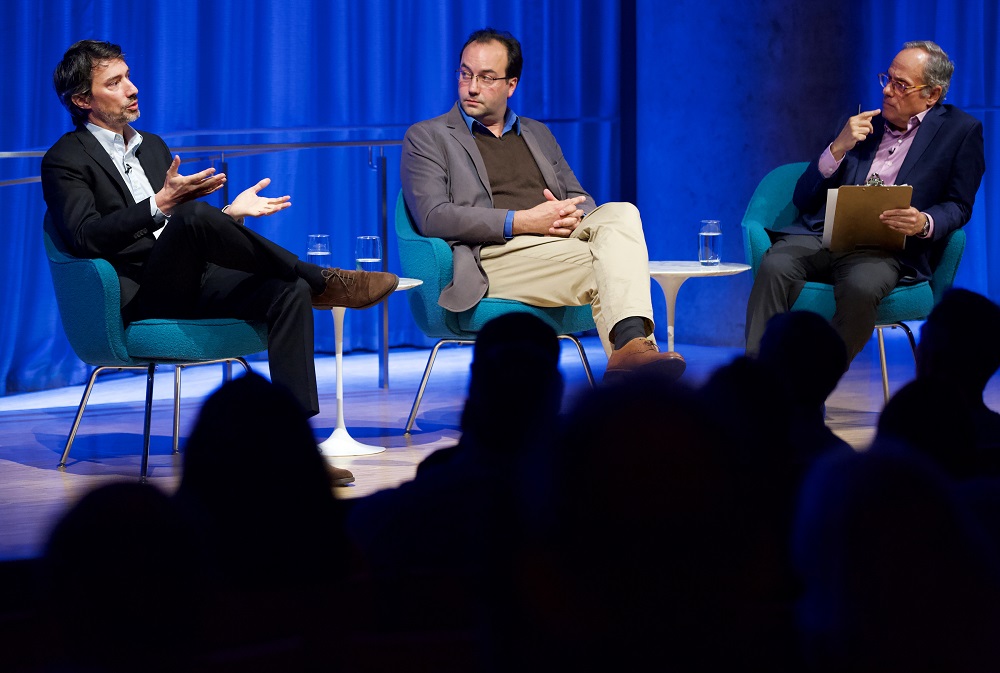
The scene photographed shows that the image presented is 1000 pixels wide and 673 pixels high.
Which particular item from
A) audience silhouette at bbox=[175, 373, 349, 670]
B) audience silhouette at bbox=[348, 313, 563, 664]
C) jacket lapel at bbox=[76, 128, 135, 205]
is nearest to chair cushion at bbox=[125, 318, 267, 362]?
jacket lapel at bbox=[76, 128, 135, 205]

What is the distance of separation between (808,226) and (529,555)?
3365 millimetres

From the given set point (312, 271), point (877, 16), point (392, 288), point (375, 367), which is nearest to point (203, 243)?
point (312, 271)

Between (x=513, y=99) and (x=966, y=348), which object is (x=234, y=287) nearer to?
(x=966, y=348)

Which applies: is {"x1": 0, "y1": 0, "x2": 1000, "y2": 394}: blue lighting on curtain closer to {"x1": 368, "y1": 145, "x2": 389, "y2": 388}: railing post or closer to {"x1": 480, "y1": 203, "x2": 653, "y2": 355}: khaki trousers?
{"x1": 368, "y1": 145, "x2": 389, "y2": 388}: railing post

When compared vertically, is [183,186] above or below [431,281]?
above

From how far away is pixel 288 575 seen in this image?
0.52 metres

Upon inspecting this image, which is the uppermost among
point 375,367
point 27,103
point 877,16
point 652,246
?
point 877,16

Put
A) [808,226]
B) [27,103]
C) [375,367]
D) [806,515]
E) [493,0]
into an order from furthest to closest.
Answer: [493,0]
[375,367]
[27,103]
[808,226]
[806,515]

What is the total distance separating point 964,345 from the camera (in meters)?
0.68

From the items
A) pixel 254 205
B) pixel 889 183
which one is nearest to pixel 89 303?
pixel 254 205

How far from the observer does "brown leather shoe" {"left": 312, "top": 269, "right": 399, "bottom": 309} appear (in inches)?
120

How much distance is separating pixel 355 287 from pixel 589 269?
0.75 metres

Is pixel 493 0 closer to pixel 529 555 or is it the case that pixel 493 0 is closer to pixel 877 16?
pixel 877 16

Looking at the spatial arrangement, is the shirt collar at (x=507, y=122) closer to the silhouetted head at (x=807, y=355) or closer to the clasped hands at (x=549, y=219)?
the clasped hands at (x=549, y=219)
